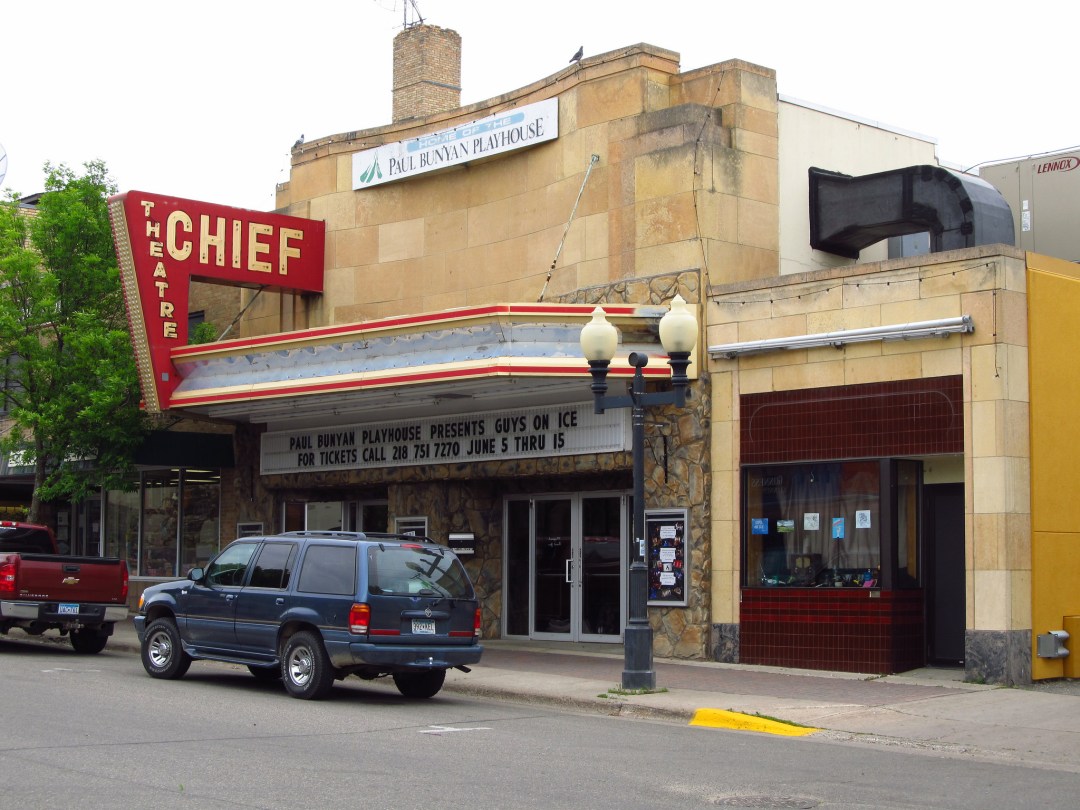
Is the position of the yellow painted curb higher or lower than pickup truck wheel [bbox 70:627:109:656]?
lower

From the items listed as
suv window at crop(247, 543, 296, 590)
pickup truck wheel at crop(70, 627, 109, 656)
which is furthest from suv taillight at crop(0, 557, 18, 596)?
suv window at crop(247, 543, 296, 590)

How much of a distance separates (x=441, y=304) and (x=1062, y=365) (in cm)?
989

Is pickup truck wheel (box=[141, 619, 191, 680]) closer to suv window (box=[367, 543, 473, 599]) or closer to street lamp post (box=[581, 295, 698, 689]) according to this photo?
suv window (box=[367, 543, 473, 599])

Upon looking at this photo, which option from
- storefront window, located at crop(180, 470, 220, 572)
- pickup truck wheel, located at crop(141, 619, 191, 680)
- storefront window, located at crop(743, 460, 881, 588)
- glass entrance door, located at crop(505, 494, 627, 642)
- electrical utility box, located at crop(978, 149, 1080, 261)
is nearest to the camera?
pickup truck wheel, located at crop(141, 619, 191, 680)

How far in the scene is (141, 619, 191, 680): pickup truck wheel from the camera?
1545 centimetres

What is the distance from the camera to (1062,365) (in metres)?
Result: 16.3

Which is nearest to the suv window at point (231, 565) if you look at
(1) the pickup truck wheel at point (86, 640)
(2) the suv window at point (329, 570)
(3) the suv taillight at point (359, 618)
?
(2) the suv window at point (329, 570)

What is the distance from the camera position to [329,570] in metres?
14.0

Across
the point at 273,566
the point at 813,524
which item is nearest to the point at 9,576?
the point at 273,566

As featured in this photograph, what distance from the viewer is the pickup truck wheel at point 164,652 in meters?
15.5

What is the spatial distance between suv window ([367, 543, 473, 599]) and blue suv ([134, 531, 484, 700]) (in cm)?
1

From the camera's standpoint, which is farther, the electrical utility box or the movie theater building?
the electrical utility box

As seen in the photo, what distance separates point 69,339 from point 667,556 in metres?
11.4

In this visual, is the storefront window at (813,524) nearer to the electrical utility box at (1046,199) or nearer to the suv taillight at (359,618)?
the suv taillight at (359,618)
